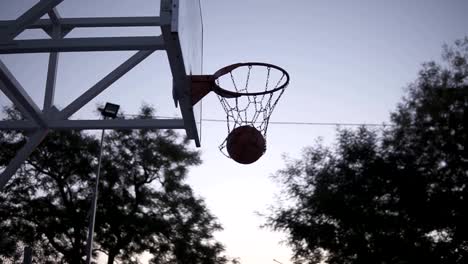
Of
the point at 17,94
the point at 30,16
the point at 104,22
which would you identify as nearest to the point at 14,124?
the point at 17,94

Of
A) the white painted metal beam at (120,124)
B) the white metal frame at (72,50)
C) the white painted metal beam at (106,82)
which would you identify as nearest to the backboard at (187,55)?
the white metal frame at (72,50)

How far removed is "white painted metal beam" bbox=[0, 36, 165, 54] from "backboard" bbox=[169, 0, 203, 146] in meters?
0.38

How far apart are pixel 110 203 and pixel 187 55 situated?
16.2m

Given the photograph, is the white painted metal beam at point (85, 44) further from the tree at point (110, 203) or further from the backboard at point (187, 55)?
the tree at point (110, 203)

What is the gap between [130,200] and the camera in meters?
A: 19.8

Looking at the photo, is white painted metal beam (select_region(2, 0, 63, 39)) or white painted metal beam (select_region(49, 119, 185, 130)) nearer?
white painted metal beam (select_region(2, 0, 63, 39))

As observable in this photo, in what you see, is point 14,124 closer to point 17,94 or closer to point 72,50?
point 17,94

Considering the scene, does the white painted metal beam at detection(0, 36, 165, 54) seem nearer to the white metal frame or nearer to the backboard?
the white metal frame

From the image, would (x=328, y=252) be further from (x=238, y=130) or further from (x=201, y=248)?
(x=238, y=130)

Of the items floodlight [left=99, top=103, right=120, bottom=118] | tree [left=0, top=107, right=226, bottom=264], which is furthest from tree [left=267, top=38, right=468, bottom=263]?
floodlight [left=99, top=103, right=120, bottom=118]

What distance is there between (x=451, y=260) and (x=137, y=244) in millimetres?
13818

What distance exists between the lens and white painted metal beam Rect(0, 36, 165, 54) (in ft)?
14.2

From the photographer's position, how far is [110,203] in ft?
63.7

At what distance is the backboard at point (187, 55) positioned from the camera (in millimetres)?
3847
